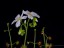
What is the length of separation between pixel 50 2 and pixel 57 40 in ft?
1.41

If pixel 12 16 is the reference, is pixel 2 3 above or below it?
above

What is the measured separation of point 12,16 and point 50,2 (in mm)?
457

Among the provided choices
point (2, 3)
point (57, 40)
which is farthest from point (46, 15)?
point (2, 3)

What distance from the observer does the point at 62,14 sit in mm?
2383

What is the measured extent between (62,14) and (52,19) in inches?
5.0

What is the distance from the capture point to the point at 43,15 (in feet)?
7.76

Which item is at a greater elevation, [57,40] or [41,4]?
[41,4]

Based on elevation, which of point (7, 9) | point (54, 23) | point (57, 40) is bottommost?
point (57, 40)

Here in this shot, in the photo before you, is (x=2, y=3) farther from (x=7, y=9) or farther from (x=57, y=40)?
(x=57, y=40)

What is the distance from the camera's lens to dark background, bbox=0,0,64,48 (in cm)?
224

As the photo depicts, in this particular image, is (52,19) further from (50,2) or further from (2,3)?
(2,3)

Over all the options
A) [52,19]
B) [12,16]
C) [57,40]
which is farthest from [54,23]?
[12,16]

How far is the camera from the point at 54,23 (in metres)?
2.38

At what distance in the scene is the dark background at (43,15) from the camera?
224 cm
